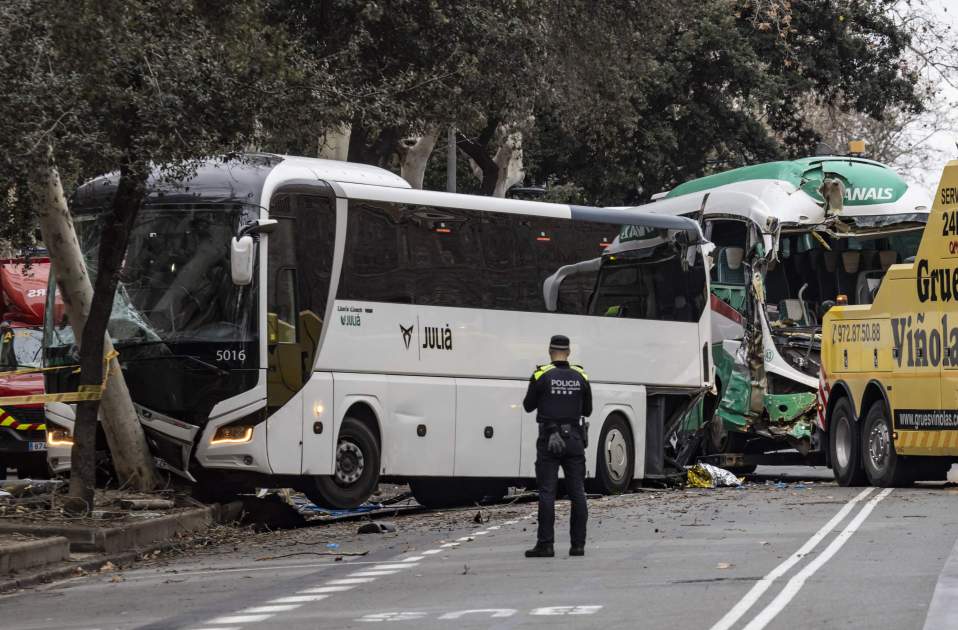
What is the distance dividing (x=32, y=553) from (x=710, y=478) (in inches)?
484

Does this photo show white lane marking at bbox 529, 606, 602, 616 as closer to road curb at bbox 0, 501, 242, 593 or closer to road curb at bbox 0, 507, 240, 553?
road curb at bbox 0, 501, 242, 593

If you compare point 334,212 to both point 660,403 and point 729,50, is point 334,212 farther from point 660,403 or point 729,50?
point 729,50

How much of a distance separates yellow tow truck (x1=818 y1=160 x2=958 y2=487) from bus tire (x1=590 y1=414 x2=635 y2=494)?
8.33ft

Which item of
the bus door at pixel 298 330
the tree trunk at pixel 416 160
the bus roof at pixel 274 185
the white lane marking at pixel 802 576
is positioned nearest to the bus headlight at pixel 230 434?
the bus door at pixel 298 330

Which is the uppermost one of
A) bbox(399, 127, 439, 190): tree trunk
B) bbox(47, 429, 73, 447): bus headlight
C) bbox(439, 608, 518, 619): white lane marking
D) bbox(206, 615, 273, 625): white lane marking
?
bbox(399, 127, 439, 190): tree trunk

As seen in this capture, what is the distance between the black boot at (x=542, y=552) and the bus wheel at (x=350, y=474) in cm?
510

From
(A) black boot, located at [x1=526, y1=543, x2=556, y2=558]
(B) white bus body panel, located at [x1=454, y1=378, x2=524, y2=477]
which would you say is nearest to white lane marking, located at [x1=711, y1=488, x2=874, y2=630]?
(A) black boot, located at [x1=526, y1=543, x2=556, y2=558]

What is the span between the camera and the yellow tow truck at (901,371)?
807 inches

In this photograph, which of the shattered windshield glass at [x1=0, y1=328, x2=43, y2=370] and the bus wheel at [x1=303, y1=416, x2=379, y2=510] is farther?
the shattered windshield glass at [x1=0, y1=328, x2=43, y2=370]

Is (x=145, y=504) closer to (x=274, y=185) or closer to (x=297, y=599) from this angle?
(x=274, y=185)

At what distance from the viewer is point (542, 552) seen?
1446 centimetres

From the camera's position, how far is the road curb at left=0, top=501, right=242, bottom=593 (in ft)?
46.9

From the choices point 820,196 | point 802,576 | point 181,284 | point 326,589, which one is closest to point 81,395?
point 181,284

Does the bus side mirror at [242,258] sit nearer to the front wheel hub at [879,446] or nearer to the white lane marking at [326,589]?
the white lane marking at [326,589]
